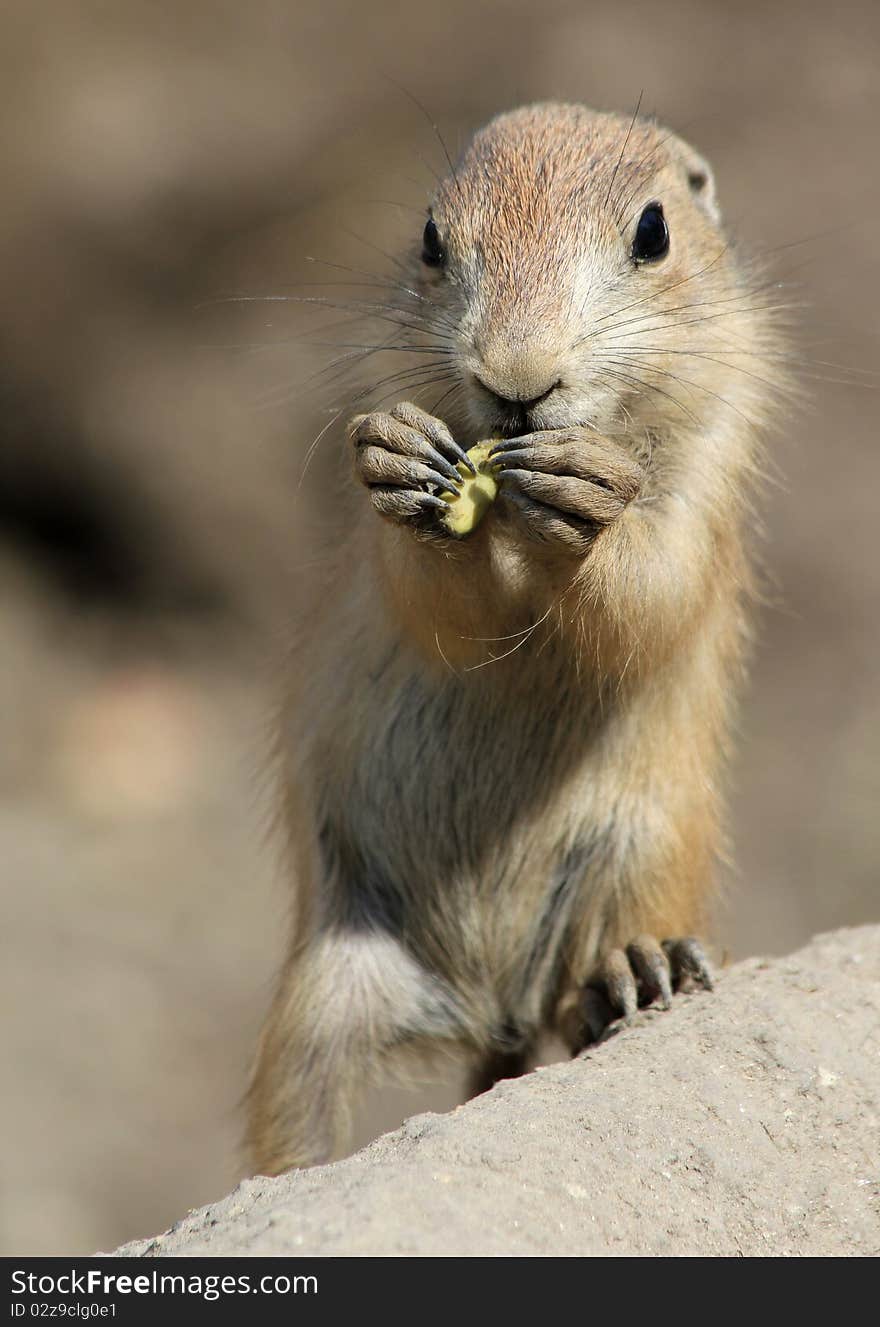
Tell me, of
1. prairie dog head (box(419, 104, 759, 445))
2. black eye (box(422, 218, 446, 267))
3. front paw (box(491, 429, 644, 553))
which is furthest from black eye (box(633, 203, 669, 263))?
front paw (box(491, 429, 644, 553))

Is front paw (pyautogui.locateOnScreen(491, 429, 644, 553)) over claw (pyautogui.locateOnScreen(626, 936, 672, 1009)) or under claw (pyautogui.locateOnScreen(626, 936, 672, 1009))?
over

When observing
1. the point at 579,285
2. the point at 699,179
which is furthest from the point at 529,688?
the point at 699,179

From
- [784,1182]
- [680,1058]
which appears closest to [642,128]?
[680,1058]

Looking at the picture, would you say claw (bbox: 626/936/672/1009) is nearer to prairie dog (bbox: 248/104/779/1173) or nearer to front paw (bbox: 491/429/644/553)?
prairie dog (bbox: 248/104/779/1173)

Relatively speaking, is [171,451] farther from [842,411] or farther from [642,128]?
[642,128]

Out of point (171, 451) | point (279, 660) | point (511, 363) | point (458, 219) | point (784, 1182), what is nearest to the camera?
point (784, 1182)

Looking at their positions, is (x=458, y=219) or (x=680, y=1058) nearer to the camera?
(x=680, y=1058)

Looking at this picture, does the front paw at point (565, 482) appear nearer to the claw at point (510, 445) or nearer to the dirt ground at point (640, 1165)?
the claw at point (510, 445)
